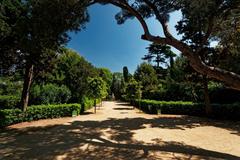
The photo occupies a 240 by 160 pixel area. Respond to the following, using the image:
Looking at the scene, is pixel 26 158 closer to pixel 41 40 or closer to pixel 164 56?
pixel 41 40

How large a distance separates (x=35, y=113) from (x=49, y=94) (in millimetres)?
8825

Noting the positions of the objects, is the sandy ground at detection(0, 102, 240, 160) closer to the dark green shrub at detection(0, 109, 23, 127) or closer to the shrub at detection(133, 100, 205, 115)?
the dark green shrub at detection(0, 109, 23, 127)

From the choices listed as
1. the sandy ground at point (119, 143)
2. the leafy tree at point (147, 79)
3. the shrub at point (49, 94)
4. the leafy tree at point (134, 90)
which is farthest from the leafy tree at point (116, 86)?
the sandy ground at point (119, 143)

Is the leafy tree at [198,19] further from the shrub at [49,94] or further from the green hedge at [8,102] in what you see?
the green hedge at [8,102]

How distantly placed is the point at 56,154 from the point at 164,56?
3724 cm

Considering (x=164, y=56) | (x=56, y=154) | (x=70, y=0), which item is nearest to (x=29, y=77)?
(x=70, y=0)

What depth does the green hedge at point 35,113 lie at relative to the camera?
1276 cm

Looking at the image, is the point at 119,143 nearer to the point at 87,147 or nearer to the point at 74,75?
the point at 87,147

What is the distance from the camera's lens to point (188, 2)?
8.27 m

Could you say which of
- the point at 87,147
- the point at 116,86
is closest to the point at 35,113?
the point at 87,147

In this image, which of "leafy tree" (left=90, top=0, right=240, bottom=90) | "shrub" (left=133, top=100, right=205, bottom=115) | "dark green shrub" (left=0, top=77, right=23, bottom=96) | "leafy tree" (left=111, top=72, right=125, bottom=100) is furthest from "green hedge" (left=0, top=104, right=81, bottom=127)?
"leafy tree" (left=111, top=72, right=125, bottom=100)

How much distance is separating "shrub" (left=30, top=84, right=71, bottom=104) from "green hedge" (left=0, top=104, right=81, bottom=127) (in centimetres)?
626

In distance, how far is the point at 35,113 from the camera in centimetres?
1504

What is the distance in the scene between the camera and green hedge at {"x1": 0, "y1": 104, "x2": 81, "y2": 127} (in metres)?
12.8
